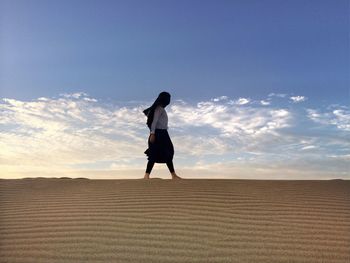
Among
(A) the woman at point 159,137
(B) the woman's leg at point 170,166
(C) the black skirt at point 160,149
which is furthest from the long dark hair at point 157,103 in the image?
(B) the woman's leg at point 170,166

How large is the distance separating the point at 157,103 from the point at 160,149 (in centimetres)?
91

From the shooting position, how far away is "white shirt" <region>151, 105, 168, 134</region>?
945 centimetres

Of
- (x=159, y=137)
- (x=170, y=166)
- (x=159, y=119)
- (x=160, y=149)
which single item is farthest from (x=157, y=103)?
(x=170, y=166)

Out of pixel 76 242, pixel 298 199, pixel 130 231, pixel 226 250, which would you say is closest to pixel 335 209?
pixel 298 199

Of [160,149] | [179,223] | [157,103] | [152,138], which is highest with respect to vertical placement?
[157,103]

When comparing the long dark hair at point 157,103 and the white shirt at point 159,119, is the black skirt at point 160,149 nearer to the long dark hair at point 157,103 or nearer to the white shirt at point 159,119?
the white shirt at point 159,119

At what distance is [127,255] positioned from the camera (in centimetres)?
480

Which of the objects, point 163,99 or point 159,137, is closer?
point 159,137

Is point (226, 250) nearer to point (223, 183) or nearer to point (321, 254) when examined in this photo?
point (321, 254)

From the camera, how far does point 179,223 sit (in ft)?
18.9

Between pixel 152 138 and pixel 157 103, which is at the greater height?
pixel 157 103

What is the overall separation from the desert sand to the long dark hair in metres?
1.66

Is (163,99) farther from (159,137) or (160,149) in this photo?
(160,149)

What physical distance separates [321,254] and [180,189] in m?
2.95
